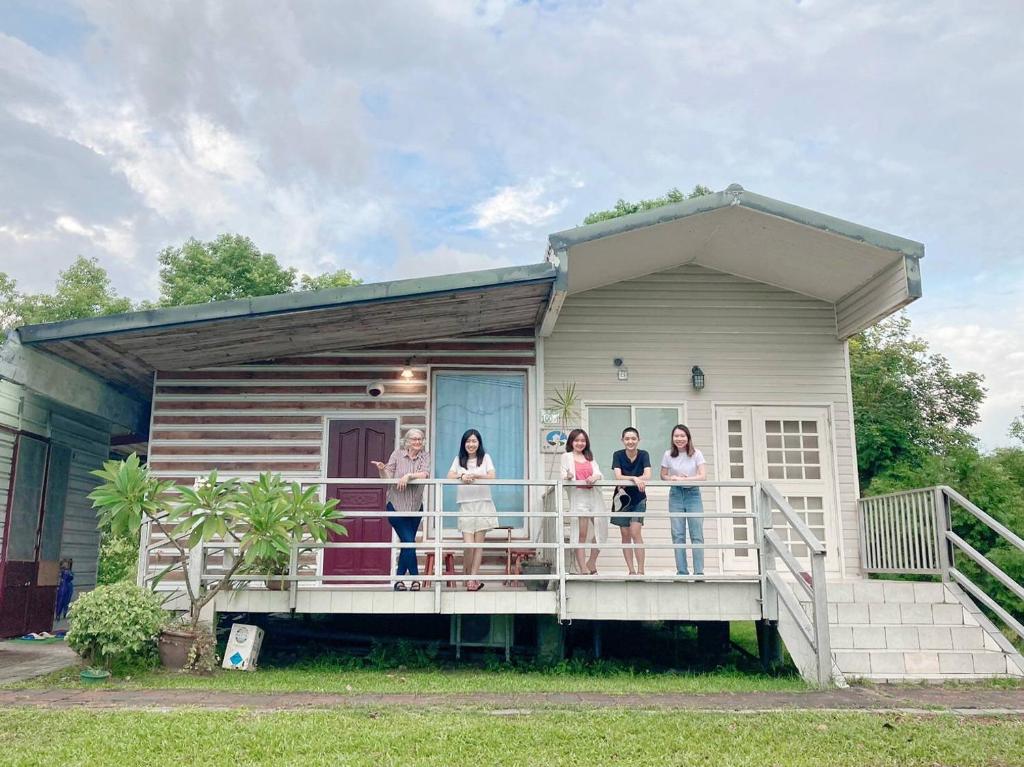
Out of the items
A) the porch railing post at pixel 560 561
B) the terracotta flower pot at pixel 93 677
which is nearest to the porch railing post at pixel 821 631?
the porch railing post at pixel 560 561

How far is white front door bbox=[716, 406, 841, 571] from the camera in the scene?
29.7ft

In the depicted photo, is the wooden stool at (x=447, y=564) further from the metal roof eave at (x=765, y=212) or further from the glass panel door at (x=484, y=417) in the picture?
the metal roof eave at (x=765, y=212)

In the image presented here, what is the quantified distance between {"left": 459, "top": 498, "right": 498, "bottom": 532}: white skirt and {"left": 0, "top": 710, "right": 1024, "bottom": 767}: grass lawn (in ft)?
7.32

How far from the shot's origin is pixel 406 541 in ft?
24.0

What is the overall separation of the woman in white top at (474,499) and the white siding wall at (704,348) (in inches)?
81.4

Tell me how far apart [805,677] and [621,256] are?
4.37m

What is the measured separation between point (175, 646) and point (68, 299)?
77.0 feet

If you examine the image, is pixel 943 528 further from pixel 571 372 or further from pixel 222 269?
pixel 222 269

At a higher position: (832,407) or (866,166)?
(866,166)

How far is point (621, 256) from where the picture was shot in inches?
337

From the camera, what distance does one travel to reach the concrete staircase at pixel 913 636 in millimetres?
6211

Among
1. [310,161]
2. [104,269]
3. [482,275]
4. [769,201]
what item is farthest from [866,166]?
[104,269]

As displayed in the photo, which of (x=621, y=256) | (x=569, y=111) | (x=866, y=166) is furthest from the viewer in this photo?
(x=569, y=111)

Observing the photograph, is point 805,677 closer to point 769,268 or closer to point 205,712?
point 205,712
